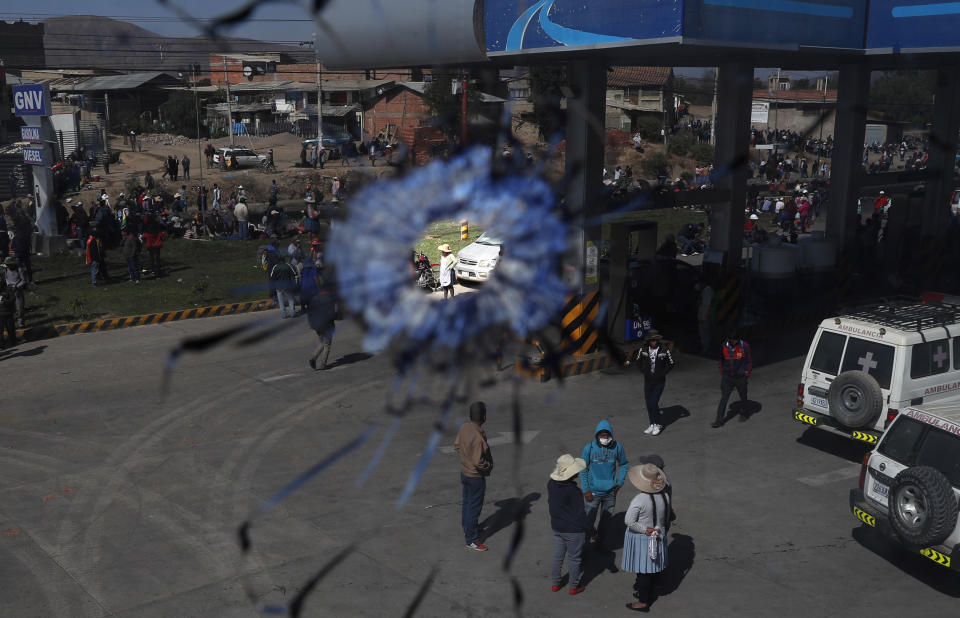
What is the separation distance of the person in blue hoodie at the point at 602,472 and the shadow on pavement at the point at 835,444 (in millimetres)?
4864

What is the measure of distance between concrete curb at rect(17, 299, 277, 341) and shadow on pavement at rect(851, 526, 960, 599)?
14203 millimetres

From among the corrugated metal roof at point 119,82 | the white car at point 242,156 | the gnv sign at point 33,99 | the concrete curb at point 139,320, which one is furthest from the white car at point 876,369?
the corrugated metal roof at point 119,82

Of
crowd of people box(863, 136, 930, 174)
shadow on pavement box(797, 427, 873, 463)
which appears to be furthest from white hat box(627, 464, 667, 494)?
crowd of people box(863, 136, 930, 174)

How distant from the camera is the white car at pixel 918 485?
879 centimetres

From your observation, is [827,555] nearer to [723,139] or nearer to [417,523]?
[417,523]

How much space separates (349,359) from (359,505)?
24.1 feet

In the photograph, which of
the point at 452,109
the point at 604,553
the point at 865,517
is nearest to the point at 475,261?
the point at 604,553

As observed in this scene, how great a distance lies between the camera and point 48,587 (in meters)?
9.05

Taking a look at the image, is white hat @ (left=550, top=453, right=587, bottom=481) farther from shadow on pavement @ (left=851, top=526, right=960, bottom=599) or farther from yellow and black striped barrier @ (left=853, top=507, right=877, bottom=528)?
shadow on pavement @ (left=851, top=526, right=960, bottom=599)

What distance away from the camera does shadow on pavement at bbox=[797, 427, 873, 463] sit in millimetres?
13156

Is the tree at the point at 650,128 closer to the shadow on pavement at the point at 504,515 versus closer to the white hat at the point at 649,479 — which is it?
the shadow on pavement at the point at 504,515

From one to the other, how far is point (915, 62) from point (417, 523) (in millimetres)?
17190

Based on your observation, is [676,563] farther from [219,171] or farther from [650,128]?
[650,128]

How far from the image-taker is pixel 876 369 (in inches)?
495
